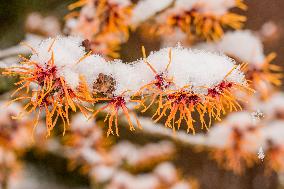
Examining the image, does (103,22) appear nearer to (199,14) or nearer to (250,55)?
(199,14)

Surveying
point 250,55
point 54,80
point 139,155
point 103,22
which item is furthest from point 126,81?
point 139,155

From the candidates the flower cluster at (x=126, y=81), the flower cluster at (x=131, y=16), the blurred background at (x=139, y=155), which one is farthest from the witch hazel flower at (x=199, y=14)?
the blurred background at (x=139, y=155)

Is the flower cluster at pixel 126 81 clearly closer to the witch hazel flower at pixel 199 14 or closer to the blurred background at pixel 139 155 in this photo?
the witch hazel flower at pixel 199 14

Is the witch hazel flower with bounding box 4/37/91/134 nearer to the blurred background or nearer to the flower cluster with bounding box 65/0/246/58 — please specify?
the flower cluster with bounding box 65/0/246/58

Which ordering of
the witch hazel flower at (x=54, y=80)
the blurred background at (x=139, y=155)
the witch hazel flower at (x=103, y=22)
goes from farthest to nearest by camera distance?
the blurred background at (x=139, y=155) < the witch hazel flower at (x=103, y=22) < the witch hazel flower at (x=54, y=80)

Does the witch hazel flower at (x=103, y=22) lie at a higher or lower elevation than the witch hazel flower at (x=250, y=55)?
higher

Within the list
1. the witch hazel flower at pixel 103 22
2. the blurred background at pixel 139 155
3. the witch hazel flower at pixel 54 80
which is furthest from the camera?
the blurred background at pixel 139 155

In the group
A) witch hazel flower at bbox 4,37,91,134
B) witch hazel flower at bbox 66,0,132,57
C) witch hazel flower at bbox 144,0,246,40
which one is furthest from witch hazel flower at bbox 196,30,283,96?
witch hazel flower at bbox 4,37,91,134

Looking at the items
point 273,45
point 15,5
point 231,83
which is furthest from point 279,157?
point 15,5
